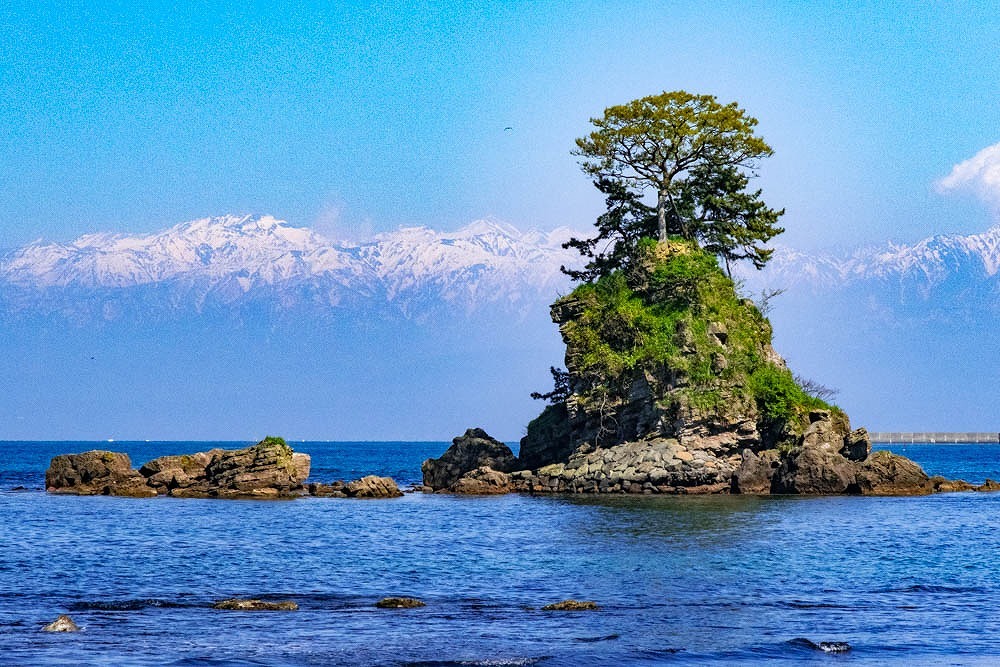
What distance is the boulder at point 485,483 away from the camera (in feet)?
248

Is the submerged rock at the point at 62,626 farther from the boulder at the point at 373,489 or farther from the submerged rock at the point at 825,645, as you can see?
the boulder at the point at 373,489

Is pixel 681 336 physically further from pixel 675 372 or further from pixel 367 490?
pixel 367 490

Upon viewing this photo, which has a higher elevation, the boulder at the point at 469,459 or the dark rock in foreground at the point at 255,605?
the boulder at the point at 469,459

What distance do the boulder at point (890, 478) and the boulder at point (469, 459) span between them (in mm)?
22604

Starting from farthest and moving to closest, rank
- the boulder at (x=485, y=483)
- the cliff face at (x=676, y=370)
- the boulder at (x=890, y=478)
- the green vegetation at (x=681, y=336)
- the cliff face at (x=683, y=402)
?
the boulder at (x=485, y=483), the boulder at (x=890, y=478), the green vegetation at (x=681, y=336), the cliff face at (x=676, y=370), the cliff face at (x=683, y=402)

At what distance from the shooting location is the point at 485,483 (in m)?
76.0

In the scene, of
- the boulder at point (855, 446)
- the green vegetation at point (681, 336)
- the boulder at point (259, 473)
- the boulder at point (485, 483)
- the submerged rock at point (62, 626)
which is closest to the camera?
the submerged rock at point (62, 626)

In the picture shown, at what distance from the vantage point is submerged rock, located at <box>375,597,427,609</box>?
33125 mm

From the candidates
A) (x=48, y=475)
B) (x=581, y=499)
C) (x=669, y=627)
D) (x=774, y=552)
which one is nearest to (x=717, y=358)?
(x=581, y=499)

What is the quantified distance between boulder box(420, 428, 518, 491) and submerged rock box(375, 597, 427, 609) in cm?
4583

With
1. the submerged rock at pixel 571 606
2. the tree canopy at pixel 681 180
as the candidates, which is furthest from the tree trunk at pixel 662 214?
the submerged rock at pixel 571 606

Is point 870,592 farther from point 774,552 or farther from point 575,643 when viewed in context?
point 575,643

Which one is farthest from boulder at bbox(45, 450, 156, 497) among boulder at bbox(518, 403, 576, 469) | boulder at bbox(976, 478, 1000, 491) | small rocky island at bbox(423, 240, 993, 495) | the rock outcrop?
boulder at bbox(976, 478, 1000, 491)

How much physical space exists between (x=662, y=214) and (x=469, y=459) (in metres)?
21.2
